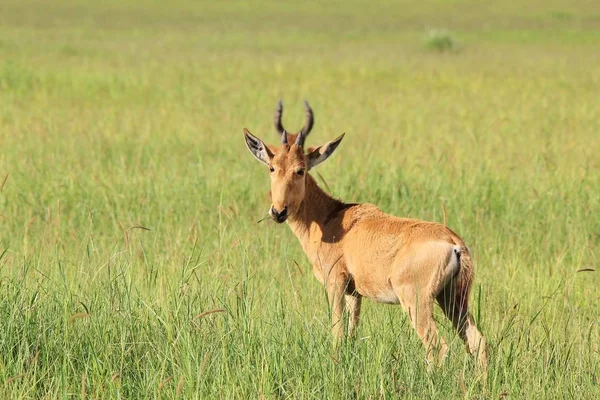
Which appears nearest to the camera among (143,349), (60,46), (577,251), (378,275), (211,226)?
(143,349)

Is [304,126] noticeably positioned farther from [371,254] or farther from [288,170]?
[371,254]

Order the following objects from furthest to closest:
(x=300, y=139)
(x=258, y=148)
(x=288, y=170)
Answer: (x=258, y=148)
(x=300, y=139)
(x=288, y=170)

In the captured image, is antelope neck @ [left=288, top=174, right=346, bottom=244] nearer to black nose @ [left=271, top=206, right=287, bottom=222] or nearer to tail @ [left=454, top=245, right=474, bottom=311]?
black nose @ [left=271, top=206, right=287, bottom=222]

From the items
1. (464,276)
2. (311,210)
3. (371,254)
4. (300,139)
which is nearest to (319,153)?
(300,139)

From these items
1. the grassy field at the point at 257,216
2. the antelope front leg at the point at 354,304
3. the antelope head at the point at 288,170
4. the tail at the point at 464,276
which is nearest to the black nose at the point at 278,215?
the antelope head at the point at 288,170

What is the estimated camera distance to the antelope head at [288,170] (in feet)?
21.3

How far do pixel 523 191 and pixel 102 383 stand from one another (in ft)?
21.1

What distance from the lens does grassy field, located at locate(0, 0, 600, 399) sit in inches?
193

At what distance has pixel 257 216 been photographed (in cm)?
952

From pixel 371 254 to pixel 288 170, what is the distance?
38.5 inches

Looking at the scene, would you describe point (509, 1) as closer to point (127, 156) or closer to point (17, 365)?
point (127, 156)

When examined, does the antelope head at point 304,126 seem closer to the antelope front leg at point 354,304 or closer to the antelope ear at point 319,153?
the antelope ear at point 319,153

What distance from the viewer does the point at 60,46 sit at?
31.2 m

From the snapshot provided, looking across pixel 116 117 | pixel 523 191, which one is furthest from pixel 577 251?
pixel 116 117
